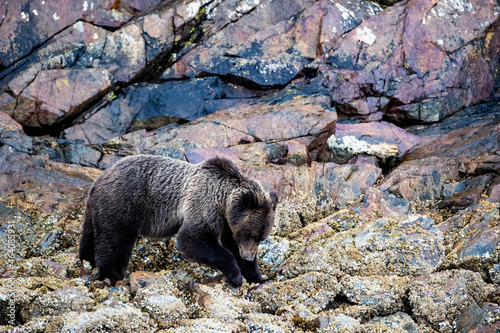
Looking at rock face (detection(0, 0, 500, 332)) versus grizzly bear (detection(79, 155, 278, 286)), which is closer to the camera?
rock face (detection(0, 0, 500, 332))

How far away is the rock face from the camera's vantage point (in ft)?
19.7

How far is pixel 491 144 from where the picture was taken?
1018cm

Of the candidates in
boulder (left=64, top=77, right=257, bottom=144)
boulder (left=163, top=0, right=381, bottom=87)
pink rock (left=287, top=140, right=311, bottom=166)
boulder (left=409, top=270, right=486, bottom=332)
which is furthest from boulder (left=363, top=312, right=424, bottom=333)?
boulder (left=163, top=0, right=381, bottom=87)

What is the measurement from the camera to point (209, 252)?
6477 millimetres

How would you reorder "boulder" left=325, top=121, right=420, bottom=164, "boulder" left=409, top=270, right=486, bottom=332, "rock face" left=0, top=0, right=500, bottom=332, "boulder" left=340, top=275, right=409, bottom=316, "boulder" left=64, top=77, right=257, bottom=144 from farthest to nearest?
"boulder" left=64, top=77, right=257, bottom=144 < "boulder" left=325, top=121, right=420, bottom=164 < "rock face" left=0, top=0, right=500, bottom=332 < "boulder" left=340, top=275, right=409, bottom=316 < "boulder" left=409, top=270, right=486, bottom=332

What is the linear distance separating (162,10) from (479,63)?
9.42m

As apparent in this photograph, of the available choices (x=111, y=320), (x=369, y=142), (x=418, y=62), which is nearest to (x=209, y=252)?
(x=111, y=320)

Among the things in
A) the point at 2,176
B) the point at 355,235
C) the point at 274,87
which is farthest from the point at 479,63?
the point at 2,176

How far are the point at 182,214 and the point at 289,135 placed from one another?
17.8 feet

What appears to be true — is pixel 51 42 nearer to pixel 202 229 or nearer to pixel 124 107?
pixel 124 107

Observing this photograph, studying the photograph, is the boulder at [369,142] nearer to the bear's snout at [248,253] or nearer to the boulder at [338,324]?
the bear's snout at [248,253]

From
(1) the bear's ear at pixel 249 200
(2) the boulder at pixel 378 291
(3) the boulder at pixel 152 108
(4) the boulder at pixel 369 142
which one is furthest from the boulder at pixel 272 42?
(2) the boulder at pixel 378 291

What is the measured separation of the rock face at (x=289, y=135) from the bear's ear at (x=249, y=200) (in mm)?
1130

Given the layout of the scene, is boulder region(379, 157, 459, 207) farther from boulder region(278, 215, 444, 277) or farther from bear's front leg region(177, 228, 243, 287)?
bear's front leg region(177, 228, 243, 287)
